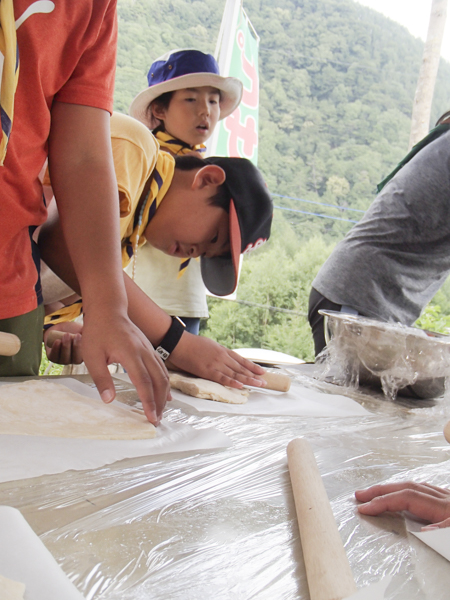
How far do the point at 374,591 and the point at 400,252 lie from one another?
5.18 ft

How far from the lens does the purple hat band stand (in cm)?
212

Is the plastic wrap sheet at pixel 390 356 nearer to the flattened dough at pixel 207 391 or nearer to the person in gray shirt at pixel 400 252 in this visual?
the flattened dough at pixel 207 391

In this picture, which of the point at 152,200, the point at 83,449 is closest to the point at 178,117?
the point at 152,200

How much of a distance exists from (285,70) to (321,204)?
2.67 meters

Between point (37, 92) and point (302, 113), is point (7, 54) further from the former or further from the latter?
point (302, 113)

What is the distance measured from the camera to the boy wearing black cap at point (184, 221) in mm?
1184

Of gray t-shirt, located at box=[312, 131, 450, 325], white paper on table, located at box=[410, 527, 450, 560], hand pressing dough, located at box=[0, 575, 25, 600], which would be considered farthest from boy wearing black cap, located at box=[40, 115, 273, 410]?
hand pressing dough, located at box=[0, 575, 25, 600]

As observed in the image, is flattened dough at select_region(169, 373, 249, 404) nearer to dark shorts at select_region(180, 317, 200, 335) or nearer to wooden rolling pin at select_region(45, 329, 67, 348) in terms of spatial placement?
wooden rolling pin at select_region(45, 329, 67, 348)

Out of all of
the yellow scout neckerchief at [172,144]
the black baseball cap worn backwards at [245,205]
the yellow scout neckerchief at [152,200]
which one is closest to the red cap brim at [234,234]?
the black baseball cap worn backwards at [245,205]

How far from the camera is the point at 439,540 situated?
0.45 metres

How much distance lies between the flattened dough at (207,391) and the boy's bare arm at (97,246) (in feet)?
0.76

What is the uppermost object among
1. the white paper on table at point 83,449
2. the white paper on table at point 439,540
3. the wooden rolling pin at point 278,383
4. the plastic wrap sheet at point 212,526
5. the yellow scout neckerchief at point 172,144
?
the yellow scout neckerchief at point 172,144

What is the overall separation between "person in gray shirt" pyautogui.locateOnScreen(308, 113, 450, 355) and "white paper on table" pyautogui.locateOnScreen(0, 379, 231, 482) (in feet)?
3.75

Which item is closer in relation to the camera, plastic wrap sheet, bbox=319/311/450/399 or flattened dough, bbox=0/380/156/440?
flattened dough, bbox=0/380/156/440
